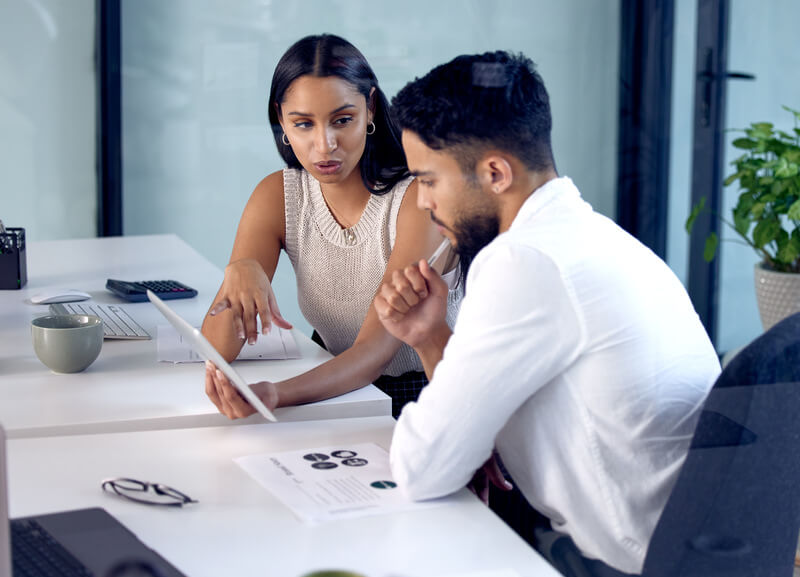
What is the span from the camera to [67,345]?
58.0 inches

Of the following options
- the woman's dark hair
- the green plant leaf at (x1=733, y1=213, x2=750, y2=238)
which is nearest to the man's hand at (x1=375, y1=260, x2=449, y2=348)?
the woman's dark hair

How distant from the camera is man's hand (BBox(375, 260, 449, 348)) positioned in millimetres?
1269

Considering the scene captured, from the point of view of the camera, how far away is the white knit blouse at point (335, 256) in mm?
1768

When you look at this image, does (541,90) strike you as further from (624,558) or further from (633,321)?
(624,558)

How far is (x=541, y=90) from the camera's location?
4.02ft

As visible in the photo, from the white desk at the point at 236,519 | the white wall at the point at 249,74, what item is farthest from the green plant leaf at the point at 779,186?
the white desk at the point at 236,519

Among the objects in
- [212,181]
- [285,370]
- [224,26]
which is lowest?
[285,370]

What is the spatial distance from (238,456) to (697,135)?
100 inches

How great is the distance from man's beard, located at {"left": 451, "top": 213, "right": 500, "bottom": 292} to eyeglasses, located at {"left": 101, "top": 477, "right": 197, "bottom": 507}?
465 millimetres

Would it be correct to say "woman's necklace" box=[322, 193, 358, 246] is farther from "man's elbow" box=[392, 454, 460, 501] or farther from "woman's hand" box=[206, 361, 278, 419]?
"man's elbow" box=[392, 454, 460, 501]

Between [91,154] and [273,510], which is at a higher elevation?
[91,154]

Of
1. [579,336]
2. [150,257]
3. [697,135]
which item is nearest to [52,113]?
[150,257]

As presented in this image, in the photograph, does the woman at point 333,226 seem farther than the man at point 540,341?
Yes

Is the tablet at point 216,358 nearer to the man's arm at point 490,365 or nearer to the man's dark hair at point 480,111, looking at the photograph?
the man's arm at point 490,365
